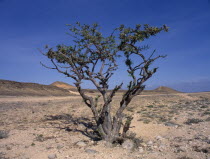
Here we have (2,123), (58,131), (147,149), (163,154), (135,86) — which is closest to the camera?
(163,154)

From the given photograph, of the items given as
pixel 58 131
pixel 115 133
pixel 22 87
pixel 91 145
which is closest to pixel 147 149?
pixel 115 133

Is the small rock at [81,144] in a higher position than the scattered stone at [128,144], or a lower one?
lower

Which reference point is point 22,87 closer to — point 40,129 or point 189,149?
point 40,129

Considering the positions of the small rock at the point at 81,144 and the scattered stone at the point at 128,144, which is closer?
the scattered stone at the point at 128,144

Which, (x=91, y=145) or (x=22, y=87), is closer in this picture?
(x=91, y=145)

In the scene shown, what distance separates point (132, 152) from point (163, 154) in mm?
956

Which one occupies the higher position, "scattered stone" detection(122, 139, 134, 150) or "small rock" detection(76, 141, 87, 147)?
"scattered stone" detection(122, 139, 134, 150)

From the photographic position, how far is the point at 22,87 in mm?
40375

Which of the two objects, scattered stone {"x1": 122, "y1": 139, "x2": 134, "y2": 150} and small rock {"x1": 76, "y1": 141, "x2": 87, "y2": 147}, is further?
small rock {"x1": 76, "y1": 141, "x2": 87, "y2": 147}

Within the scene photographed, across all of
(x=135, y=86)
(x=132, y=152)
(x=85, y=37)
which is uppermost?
(x=85, y=37)

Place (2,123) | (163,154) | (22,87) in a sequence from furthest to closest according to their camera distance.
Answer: (22,87), (2,123), (163,154)

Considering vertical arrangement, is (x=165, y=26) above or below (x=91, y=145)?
above

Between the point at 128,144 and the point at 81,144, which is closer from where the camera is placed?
the point at 128,144

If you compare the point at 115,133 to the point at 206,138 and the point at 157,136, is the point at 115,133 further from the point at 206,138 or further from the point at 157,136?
the point at 206,138
